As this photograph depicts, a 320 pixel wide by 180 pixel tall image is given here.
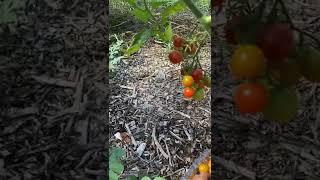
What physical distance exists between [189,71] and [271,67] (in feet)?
2.10

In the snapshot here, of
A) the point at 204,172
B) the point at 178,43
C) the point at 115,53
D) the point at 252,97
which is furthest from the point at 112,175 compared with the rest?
the point at 252,97

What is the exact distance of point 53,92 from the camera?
2.65 feet

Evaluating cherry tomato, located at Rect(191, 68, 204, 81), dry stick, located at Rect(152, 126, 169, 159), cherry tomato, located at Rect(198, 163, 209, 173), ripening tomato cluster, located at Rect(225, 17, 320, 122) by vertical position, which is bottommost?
dry stick, located at Rect(152, 126, 169, 159)

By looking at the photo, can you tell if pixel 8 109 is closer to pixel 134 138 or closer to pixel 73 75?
pixel 73 75

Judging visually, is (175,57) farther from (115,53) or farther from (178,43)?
(115,53)

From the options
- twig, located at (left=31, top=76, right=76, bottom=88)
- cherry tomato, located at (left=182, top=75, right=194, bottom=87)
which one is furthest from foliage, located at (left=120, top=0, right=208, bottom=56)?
twig, located at (left=31, top=76, right=76, bottom=88)

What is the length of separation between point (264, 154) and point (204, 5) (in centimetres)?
52

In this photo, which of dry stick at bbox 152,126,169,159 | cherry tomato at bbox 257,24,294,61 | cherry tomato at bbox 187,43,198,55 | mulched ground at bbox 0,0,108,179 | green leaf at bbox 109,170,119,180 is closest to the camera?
cherry tomato at bbox 257,24,294,61

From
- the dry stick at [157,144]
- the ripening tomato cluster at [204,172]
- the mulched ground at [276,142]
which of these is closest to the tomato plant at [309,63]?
the mulched ground at [276,142]

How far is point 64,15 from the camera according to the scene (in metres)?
0.80

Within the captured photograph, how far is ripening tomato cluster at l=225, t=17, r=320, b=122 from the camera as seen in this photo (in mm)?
343

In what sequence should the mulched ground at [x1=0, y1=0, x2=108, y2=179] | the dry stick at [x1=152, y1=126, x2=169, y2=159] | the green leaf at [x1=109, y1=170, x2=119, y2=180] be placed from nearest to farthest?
the mulched ground at [x1=0, y1=0, x2=108, y2=179] → the green leaf at [x1=109, y1=170, x2=119, y2=180] → the dry stick at [x1=152, y1=126, x2=169, y2=159]

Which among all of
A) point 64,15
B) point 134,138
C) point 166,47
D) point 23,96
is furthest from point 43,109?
point 166,47

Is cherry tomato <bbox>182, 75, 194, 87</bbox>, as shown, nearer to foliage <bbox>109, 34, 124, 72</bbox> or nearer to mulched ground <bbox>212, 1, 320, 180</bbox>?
mulched ground <bbox>212, 1, 320, 180</bbox>
